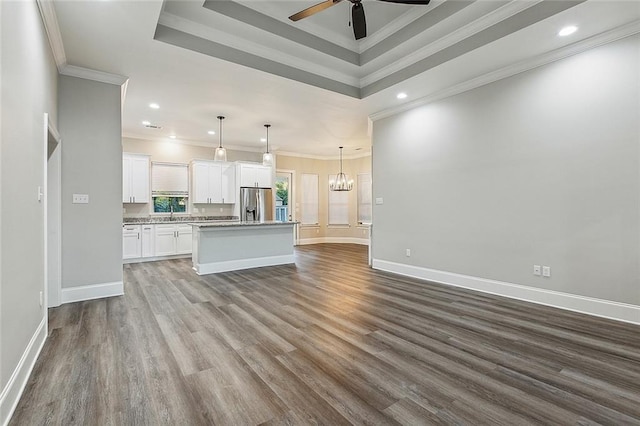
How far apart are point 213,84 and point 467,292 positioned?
4.67 metres

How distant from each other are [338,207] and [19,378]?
902 centimetres

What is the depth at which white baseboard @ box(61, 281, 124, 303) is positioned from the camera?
3756mm

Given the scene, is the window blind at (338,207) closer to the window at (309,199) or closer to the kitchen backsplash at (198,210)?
the window at (309,199)

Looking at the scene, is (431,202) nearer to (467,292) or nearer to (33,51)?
(467,292)

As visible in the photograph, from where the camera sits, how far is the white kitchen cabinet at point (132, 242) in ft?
20.9

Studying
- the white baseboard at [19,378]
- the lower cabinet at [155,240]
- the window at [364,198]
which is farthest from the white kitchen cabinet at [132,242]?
the window at [364,198]

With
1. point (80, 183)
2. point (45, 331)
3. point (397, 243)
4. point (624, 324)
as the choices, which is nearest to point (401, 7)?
point (397, 243)

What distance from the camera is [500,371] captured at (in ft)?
7.00

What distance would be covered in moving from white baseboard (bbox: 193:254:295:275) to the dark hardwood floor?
4.70 ft

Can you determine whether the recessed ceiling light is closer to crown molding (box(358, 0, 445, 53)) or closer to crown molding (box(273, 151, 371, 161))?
crown molding (box(358, 0, 445, 53))

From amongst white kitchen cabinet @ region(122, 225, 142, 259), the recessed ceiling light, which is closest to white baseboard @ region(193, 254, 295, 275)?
white kitchen cabinet @ region(122, 225, 142, 259)

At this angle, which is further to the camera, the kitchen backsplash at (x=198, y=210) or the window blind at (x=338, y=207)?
the window blind at (x=338, y=207)

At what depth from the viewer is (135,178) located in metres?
6.82

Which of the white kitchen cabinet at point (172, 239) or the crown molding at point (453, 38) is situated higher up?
the crown molding at point (453, 38)
